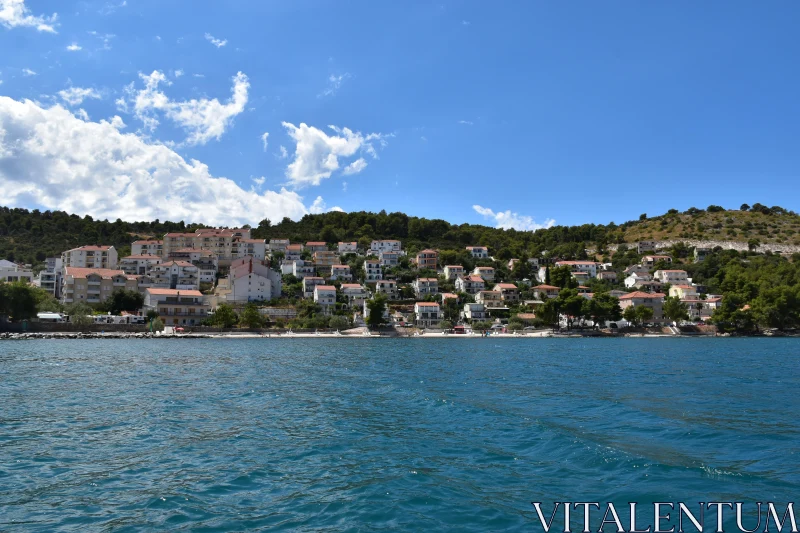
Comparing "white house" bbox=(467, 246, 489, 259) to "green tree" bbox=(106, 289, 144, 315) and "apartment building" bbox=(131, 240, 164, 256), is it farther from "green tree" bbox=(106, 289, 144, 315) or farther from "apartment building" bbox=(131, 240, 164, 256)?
"green tree" bbox=(106, 289, 144, 315)

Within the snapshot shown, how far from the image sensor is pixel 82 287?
88938 mm

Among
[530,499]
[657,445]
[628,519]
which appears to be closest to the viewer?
[628,519]

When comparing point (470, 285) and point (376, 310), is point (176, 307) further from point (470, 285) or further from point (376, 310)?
point (470, 285)

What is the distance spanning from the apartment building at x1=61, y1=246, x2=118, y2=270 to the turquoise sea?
88960 millimetres

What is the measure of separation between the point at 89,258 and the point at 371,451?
356 ft

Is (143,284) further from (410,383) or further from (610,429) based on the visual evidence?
(610,429)

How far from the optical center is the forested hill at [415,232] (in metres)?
139

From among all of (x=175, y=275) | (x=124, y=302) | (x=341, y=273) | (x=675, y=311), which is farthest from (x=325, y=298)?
(x=675, y=311)

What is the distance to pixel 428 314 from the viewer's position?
92.1m

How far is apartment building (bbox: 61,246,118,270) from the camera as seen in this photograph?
105375 mm

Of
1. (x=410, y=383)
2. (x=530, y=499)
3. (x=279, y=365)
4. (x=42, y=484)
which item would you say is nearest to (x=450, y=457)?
(x=530, y=499)

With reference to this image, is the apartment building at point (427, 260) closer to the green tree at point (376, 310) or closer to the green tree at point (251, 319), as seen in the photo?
the green tree at point (376, 310)

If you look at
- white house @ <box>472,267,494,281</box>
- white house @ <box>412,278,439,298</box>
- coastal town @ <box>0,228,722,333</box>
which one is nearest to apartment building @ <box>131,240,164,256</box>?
coastal town @ <box>0,228,722,333</box>

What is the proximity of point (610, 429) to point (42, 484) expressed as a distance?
42.4 feet
